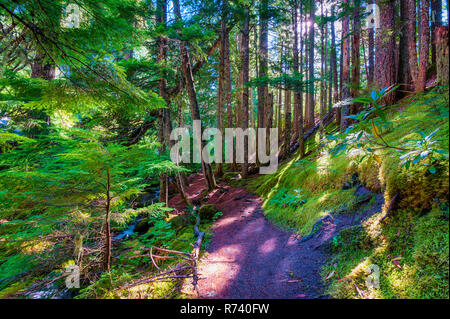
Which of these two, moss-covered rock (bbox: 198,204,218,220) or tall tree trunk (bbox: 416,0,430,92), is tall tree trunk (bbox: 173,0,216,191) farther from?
tall tree trunk (bbox: 416,0,430,92)

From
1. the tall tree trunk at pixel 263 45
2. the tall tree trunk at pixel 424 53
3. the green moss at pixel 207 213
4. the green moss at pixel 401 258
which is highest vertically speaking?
the tall tree trunk at pixel 263 45

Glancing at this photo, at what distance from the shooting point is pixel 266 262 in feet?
11.6

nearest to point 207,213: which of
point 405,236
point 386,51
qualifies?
point 405,236

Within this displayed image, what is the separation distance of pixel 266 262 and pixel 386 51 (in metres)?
7.65

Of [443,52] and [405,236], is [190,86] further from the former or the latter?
[405,236]

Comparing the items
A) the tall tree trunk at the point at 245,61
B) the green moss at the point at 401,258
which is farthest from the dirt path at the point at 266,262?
the tall tree trunk at the point at 245,61

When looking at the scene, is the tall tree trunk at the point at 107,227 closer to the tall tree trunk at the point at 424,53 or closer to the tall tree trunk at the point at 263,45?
the tall tree trunk at the point at 424,53

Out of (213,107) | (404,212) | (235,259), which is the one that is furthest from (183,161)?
(404,212)

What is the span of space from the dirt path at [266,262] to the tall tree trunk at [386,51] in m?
4.96

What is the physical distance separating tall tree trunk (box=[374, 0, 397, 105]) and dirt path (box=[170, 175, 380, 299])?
16.3ft

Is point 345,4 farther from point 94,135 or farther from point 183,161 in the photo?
point 183,161

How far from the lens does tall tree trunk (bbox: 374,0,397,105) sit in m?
5.98

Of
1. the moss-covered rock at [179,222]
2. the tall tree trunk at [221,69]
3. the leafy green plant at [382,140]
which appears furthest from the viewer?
the tall tree trunk at [221,69]

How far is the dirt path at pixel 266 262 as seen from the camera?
8.89 feet
